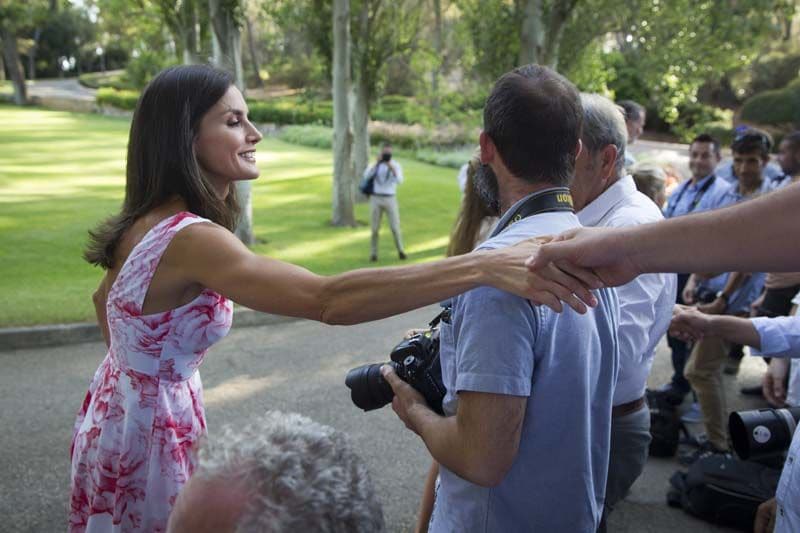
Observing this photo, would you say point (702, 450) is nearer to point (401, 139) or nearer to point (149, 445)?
point (149, 445)

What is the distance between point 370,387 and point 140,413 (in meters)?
0.77

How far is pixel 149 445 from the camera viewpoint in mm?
2357

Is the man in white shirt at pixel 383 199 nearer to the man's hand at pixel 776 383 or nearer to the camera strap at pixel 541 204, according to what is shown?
the man's hand at pixel 776 383

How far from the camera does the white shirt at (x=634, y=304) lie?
2.84m

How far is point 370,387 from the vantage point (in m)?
2.30

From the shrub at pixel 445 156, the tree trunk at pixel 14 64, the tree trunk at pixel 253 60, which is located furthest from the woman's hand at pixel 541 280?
the tree trunk at pixel 253 60

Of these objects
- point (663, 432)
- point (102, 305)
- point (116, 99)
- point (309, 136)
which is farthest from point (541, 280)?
point (116, 99)

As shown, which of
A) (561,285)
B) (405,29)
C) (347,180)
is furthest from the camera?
(405,29)

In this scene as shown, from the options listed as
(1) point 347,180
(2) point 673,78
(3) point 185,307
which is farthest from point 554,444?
(2) point 673,78

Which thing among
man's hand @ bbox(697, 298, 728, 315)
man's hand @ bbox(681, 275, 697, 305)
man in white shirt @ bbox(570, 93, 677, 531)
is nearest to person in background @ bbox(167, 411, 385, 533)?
man in white shirt @ bbox(570, 93, 677, 531)

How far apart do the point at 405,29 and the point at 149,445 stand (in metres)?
18.8

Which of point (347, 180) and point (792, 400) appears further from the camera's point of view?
point (347, 180)

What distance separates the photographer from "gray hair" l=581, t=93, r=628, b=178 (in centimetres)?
293

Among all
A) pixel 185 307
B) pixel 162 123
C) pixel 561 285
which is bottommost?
pixel 185 307
